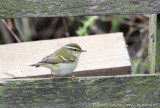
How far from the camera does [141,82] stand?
7.30 ft

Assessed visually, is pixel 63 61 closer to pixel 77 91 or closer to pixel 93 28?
pixel 77 91

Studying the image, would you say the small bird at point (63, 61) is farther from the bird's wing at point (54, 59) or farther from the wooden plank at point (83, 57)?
the wooden plank at point (83, 57)

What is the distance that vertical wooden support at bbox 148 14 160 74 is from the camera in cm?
217

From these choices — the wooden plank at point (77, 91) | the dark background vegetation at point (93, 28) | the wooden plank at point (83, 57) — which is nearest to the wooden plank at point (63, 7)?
the wooden plank at point (77, 91)

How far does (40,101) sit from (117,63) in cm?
103

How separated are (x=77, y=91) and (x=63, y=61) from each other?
1.98 feet

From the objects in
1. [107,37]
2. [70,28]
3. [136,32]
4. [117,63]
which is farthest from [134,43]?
[117,63]

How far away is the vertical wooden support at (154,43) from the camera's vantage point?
217 cm

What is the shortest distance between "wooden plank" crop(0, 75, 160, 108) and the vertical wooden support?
111 millimetres

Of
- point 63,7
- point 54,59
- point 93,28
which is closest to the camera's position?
point 63,7

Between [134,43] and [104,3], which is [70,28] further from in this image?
[104,3]

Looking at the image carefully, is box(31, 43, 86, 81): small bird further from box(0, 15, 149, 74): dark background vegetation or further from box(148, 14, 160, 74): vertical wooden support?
box(0, 15, 149, 74): dark background vegetation

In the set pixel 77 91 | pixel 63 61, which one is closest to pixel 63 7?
pixel 77 91

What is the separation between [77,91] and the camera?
2215 mm
